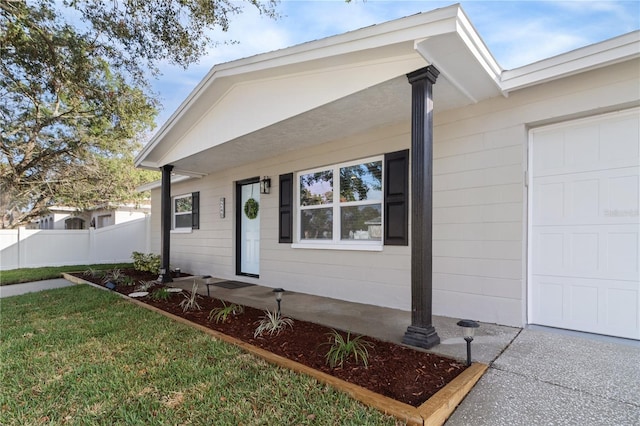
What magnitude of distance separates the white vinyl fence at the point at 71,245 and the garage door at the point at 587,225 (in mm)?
11794

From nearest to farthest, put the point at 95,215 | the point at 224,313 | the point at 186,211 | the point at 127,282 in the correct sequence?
the point at 224,313 → the point at 127,282 → the point at 186,211 → the point at 95,215

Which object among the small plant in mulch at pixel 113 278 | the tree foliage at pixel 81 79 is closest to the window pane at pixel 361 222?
the tree foliage at pixel 81 79

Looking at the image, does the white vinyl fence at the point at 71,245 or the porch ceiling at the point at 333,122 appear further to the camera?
the white vinyl fence at the point at 71,245

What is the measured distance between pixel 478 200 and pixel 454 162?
56cm

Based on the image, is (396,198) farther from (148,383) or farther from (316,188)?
(148,383)

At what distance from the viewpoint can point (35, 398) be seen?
2.40 metres

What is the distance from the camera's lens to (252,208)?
23.2 ft

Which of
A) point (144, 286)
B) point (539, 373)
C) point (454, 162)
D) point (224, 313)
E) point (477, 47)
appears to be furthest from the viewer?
point (144, 286)

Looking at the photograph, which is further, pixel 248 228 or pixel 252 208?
pixel 248 228

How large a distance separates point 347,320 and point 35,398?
291cm

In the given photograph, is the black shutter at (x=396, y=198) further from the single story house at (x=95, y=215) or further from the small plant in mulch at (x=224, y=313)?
the single story house at (x=95, y=215)

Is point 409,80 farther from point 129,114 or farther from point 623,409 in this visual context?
point 129,114

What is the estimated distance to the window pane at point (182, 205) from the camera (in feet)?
30.2

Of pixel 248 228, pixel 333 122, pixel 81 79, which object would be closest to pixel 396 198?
pixel 333 122
